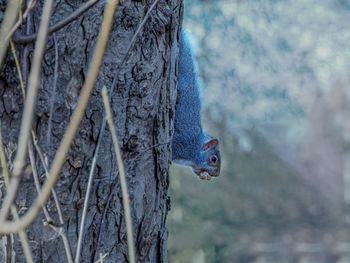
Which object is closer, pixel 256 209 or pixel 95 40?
pixel 95 40

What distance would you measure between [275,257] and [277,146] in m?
2.68

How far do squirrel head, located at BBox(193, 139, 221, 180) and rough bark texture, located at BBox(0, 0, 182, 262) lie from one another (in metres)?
1.33

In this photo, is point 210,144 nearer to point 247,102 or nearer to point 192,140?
point 192,140

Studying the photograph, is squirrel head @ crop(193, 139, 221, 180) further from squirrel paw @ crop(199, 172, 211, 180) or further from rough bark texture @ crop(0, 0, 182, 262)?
rough bark texture @ crop(0, 0, 182, 262)

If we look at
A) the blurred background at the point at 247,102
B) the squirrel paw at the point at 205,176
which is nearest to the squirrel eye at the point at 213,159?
the squirrel paw at the point at 205,176

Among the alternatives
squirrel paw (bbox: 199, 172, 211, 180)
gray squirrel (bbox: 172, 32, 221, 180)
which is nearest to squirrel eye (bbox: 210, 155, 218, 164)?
gray squirrel (bbox: 172, 32, 221, 180)

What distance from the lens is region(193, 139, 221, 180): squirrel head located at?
2652mm

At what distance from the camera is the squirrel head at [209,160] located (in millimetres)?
2652

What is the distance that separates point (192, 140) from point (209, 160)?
15 cm

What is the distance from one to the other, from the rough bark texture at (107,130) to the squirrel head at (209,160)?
133 centimetres

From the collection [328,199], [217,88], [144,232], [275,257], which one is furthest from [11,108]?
[328,199]

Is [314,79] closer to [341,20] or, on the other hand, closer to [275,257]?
[341,20]

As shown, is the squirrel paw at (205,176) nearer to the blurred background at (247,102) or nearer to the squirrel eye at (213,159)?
the squirrel eye at (213,159)

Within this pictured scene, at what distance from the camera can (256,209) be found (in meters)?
7.82
